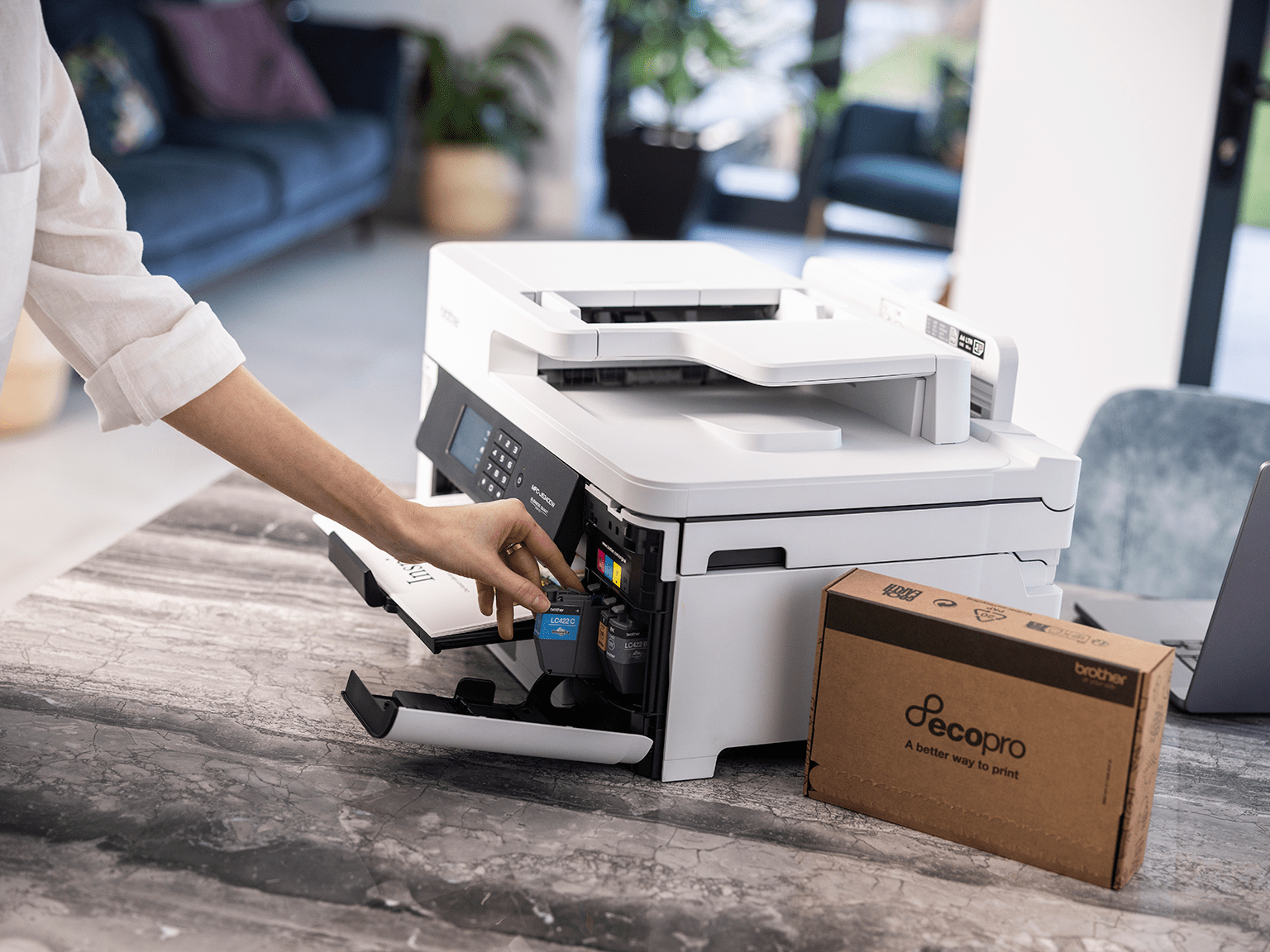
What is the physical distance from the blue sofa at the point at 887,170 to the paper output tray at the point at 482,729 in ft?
16.2

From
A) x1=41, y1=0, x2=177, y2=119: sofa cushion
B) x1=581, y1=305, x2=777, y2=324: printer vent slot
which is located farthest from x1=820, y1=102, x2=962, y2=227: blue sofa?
x1=581, y1=305, x2=777, y2=324: printer vent slot

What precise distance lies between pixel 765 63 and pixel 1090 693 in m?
6.07

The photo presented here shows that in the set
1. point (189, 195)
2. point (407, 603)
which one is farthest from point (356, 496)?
point (189, 195)

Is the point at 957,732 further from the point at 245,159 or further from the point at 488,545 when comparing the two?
the point at 245,159

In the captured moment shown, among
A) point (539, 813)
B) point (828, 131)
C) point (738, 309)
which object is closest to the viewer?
point (539, 813)

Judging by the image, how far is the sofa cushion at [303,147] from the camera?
475cm

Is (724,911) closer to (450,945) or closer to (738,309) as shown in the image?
(450,945)

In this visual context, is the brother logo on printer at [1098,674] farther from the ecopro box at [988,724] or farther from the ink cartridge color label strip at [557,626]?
the ink cartridge color label strip at [557,626]

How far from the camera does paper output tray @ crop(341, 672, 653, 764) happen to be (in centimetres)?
91

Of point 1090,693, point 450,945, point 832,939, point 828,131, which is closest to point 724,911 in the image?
point 832,939

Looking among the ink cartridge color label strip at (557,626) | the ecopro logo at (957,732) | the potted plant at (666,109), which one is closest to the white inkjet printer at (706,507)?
the ink cartridge color label strip at (557,626)

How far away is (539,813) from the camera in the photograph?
911 mm

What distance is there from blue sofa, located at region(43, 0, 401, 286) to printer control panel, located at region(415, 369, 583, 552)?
2.77 meters

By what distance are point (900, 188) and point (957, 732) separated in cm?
500
